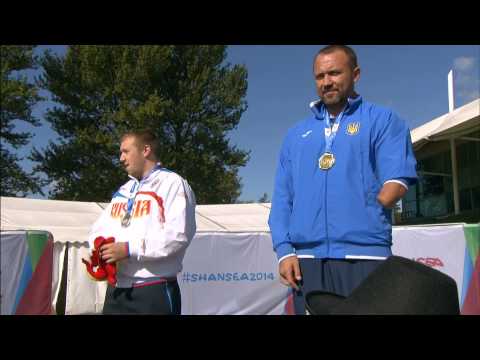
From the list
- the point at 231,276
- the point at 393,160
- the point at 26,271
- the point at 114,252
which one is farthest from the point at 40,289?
the point at 393,160

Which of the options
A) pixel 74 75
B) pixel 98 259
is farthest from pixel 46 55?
pixel 98 259

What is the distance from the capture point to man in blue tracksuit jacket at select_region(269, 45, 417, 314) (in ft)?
6.24

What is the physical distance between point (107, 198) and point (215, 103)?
7375 millimetres

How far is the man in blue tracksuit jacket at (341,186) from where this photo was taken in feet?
6.24

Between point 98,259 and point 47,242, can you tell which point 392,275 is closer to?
point 98,259

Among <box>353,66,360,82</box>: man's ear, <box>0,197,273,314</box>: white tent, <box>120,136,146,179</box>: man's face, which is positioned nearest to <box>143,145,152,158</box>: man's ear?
<box>120,136,146,179</box>: man's face

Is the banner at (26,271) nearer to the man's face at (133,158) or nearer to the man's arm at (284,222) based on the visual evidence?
the man's face at (133,158)

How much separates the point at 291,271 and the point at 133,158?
1.28 metres

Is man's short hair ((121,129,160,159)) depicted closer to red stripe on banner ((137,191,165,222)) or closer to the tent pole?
red stripe on banner ((137,191,165,222))

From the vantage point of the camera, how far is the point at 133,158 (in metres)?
2.85

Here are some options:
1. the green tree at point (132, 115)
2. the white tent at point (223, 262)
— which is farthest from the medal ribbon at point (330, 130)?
the green tree at point (132, 115)

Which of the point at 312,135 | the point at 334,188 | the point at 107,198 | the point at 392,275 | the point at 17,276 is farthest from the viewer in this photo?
the point at 107,198

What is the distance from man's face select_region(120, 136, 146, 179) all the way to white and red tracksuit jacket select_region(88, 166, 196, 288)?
9cm

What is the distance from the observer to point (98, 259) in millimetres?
2584
